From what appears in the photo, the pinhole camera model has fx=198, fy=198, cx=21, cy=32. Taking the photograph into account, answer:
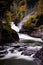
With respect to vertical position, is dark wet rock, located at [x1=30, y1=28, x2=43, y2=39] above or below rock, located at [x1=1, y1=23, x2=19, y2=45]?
below

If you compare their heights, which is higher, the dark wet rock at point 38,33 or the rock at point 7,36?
the rock at point 7,36

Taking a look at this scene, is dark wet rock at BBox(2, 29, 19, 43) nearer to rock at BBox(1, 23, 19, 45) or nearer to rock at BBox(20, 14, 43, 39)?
rock at BBox(1, 23, 19, 45)

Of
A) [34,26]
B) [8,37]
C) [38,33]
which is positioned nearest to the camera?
[8,37]

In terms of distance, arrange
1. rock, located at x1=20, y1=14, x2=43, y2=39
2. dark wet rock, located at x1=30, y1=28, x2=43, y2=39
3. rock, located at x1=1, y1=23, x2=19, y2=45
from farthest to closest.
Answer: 1. rock, located at x1=20, y1=14, x2=43, y2=39
2. dark wet rock, located at x1=30, y1=28, x2=43, y2=39
3. rock, located at x1=1, y1=23, x2=19, y2=45

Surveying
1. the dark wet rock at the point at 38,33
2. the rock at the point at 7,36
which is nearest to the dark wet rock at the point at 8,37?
the rock at the point at 7,36

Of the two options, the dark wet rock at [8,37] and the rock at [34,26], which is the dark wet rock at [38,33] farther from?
the dark wet rock at [8,37]

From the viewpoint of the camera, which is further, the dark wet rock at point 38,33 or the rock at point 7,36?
the dark wet rock at point 38,33

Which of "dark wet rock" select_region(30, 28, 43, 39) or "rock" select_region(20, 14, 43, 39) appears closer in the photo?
"dark wet rock" select_region(30, 28, 43, 39)

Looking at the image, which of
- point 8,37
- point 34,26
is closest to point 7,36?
point 8,37

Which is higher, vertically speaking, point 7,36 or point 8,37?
point 7,36

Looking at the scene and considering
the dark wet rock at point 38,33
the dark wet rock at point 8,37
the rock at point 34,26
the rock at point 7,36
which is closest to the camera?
the rock at point 7,36

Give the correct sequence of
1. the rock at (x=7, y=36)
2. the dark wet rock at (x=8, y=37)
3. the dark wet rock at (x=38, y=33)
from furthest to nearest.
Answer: the dark wet rock at (x=38, y=33) → the dark wet rock at (x=8, y=37) → the rock at (x=7, y=36)

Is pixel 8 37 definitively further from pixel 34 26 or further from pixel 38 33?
pixel 34 26

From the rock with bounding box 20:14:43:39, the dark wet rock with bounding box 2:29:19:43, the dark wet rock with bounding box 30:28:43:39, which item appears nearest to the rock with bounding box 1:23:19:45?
the dark wet rock with bounding box 2:29:19:43
